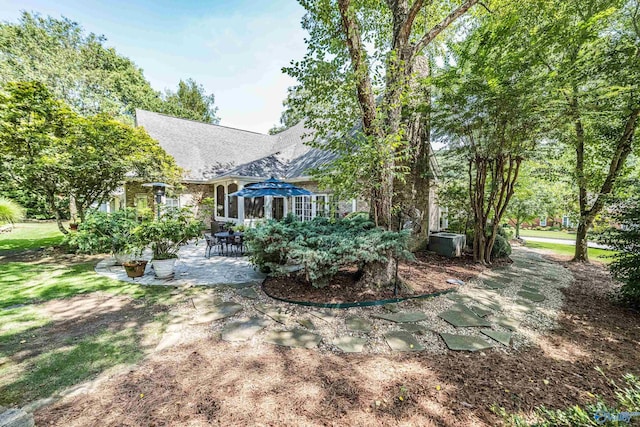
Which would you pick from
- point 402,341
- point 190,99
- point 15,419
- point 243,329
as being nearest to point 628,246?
point 402,341

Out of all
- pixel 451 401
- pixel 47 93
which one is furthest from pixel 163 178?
pixel 451 401

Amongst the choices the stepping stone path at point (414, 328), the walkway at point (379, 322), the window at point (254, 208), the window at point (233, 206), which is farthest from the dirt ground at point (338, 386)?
the window at point (233, 206)

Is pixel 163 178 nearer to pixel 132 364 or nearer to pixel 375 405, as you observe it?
pixel 132 364

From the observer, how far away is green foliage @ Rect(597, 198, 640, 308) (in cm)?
414

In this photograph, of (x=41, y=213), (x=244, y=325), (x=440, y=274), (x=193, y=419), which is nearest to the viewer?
(x=193, y=419)

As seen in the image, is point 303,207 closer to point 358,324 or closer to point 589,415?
point 358,324

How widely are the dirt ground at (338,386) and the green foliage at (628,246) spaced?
159 cm

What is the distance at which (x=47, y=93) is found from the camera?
277 inches

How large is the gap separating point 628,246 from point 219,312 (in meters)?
7.01

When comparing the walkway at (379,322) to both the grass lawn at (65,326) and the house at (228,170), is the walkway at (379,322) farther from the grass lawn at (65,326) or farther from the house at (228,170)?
the house at (228,170)

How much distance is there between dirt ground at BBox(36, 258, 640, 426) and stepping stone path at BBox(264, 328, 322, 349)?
0.14m

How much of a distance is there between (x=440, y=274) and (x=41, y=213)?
24.1 metres

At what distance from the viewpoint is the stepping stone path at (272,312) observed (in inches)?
148

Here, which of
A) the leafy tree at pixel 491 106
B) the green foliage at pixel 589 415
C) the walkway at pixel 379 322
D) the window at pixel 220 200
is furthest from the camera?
the window at pixel 220 200
